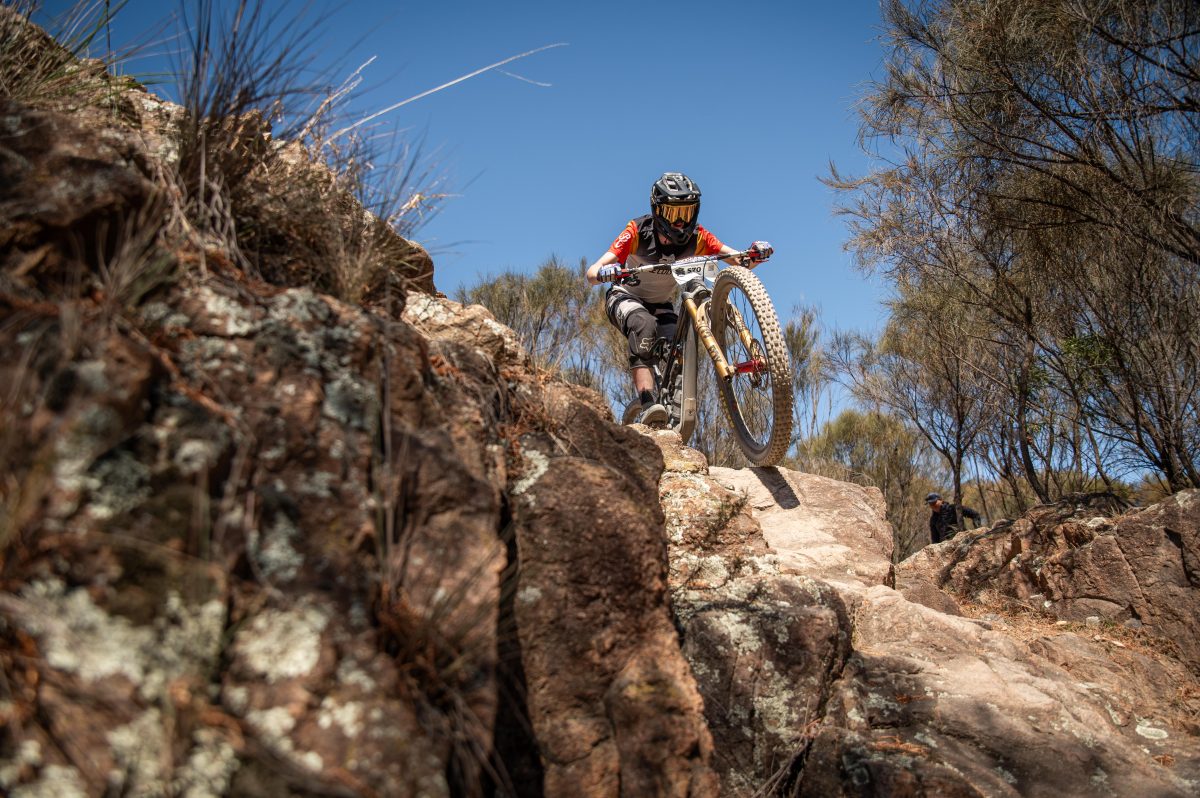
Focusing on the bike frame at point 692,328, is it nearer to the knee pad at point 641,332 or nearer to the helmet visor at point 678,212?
the knee pad at point 641,332

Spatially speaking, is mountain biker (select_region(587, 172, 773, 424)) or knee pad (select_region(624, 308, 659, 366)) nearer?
mountain biker (select_region(587, 172, 773, 424))

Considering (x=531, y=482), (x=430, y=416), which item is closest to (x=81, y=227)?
(x=430, y=416)

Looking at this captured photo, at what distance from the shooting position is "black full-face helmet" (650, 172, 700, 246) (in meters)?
5.75

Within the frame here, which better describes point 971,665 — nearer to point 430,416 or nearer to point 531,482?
point 531,482

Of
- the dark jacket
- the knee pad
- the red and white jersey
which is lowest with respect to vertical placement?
the dark jacket

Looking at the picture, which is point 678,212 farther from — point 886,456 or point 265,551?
point 886,456

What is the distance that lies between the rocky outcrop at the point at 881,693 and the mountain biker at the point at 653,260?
183 cm

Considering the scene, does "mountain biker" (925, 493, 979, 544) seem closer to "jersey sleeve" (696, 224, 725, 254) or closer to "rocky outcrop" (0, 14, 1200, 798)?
"jersey sleeve" (696, 224, 725, 254)

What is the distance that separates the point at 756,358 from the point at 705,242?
1.51 m

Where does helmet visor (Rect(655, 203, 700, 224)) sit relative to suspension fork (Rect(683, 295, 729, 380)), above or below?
above

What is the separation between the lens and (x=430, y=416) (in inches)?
93.0

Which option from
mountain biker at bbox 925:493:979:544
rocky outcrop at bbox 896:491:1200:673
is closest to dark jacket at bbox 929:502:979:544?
mountain biker at bbox 925:493:979:544

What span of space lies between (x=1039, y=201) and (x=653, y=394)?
394 cm

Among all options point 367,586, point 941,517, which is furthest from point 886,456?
point 367,586
